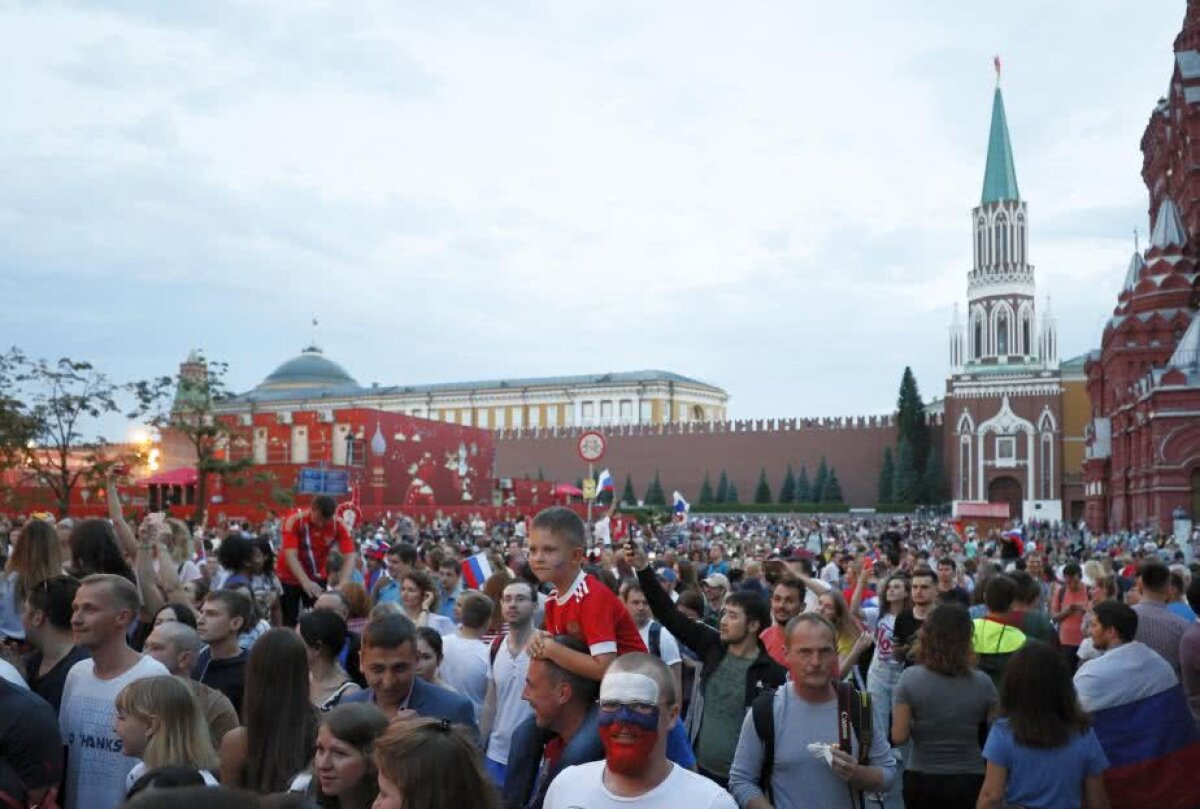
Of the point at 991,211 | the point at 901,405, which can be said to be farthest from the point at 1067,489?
the point at 991,211

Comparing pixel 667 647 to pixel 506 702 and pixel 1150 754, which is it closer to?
pixel 506 702

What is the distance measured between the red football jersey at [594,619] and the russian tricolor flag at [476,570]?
7012 mm

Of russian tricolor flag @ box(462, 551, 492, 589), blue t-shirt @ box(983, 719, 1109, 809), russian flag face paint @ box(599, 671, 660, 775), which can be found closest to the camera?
russian flag face paint @ box(599, 671, 660, 775)

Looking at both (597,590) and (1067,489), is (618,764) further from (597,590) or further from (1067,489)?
(1067,489)

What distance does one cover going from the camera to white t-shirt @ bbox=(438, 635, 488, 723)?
6277 mm

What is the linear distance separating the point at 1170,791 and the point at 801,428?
241 ft

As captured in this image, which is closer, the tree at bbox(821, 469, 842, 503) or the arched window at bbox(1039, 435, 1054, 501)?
the arched window at bbox(1039, 435, 1054, 501)

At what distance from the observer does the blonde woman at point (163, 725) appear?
3760mm

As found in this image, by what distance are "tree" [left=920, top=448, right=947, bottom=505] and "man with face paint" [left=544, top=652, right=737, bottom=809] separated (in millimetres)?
68694

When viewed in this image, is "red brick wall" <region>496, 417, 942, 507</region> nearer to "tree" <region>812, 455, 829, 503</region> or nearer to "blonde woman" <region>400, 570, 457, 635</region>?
"tree" <region>812, 455, 829, 503</region>

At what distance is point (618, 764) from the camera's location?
10.0 feet

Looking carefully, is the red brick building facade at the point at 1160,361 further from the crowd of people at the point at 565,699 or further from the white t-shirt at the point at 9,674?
the white t-shirt at the point at 9,674

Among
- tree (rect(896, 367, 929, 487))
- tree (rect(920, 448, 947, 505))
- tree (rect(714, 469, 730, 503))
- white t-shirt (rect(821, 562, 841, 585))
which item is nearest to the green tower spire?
tree (rect(896, 367, 929, 487))

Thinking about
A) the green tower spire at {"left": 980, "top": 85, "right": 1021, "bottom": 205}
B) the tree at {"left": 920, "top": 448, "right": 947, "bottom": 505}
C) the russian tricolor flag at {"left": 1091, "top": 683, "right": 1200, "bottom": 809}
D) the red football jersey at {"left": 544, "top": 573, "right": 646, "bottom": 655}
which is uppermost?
the green tower spire at {"left": 980, "top": 85, "right": 1021, "bottom": 205}
